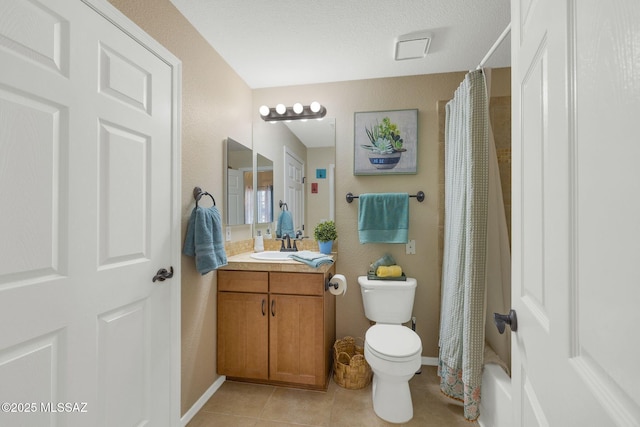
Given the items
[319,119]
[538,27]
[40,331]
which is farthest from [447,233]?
[40,331]

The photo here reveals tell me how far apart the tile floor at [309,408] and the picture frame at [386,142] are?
1700mm

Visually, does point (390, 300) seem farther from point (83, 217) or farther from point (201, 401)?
point (83, 217)

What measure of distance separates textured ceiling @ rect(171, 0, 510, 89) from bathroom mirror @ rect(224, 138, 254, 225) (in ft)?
2.16

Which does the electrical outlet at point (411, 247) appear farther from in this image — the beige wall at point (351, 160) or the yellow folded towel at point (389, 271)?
the yellow folded towel at point (389, 271)

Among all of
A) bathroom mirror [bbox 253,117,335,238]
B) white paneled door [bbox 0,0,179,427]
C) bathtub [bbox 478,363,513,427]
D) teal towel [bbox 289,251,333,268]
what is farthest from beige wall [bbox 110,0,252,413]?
bathtub [bbox 478,363,513,427]

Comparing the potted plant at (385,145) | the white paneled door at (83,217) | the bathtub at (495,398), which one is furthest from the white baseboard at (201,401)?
the potted plant at (385,145)

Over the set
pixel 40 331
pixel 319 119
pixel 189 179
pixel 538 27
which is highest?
pixel 319 119

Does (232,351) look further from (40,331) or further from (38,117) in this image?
(38,117)

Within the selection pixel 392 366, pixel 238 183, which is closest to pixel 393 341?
pixel 392 366

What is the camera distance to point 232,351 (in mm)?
2061

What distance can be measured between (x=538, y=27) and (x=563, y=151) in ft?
1.18

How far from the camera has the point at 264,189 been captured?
2.61 m

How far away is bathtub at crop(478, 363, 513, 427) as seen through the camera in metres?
1.41

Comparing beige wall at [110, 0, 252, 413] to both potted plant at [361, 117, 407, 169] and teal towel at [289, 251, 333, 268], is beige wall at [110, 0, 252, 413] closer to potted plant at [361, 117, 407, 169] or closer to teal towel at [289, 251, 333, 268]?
teal towel at [289, 251, 333, 268]
